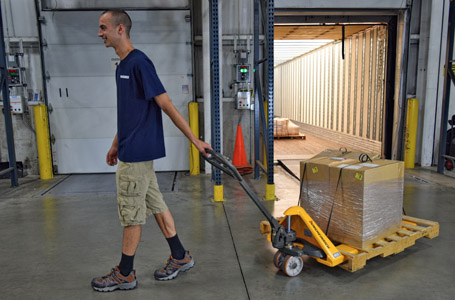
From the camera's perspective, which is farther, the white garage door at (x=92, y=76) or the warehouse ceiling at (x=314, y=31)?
the warehouse ceiling at (x=314, y=31)

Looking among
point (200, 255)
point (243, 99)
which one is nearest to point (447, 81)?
point (243, 99)

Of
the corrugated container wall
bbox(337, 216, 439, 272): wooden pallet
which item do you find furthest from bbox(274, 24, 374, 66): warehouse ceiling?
bbox(337, 216, 439, 272): wooden pallet

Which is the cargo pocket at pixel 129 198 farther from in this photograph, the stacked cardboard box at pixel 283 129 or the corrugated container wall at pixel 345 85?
the stacked cardboard box at pixel 283 129

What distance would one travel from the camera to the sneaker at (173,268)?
3.16 metres

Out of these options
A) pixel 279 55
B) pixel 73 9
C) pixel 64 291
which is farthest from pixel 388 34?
pixel 279 55

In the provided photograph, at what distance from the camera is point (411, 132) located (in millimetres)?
7828

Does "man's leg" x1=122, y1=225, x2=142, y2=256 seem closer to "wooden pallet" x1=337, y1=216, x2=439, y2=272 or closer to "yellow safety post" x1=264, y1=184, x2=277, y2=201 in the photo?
"wooden pallet" x1=337, y1=216, x2=439, y2=272

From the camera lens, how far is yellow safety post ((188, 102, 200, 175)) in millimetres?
7508

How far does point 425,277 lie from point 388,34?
6.73 metres

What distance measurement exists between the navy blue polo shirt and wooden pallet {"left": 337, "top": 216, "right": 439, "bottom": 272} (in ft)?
6.22

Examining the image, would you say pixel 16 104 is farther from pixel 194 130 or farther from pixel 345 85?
pixel 345 85

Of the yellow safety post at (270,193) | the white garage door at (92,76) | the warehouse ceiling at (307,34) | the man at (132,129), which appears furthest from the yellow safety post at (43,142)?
the warehouse ceiling at (307,34)

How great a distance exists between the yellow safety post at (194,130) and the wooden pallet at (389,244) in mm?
3947

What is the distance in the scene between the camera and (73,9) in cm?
732
